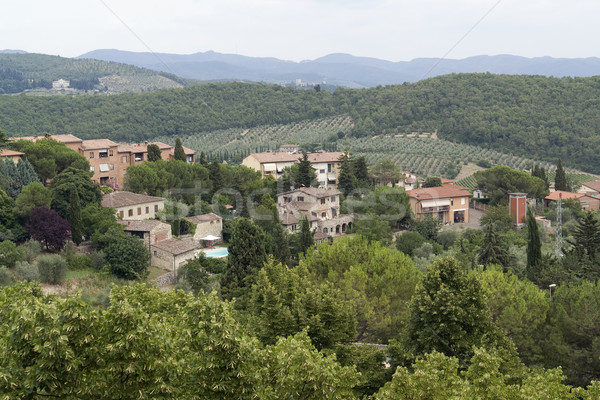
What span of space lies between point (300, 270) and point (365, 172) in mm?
23746

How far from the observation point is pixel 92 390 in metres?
7.87

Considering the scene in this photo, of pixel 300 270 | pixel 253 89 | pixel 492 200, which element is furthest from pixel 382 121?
pixel 300 270

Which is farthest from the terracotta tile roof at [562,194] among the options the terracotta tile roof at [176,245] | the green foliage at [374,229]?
the terracotta tile roof at [176,245]

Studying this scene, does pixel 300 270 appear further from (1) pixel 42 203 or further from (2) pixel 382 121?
(2) pixel 382 121

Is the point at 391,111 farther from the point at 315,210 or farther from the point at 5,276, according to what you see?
the point at 5,276

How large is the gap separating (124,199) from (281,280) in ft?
55.2

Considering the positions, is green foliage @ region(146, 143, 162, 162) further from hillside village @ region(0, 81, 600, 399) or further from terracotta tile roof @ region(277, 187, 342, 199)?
terracotta tile roof @ region(277, 187, 342, 199)

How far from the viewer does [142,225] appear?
2980 centimetres

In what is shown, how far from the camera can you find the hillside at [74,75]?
146250 mm

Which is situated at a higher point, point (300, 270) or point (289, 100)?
point (289, 100)

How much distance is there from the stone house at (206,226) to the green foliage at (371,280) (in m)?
10.5

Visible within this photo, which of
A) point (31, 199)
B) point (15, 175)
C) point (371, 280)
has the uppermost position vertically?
point (15, 175)

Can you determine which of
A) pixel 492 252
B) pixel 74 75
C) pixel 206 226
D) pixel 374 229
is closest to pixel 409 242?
pixel 374 229

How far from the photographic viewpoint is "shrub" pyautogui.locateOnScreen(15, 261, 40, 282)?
23.9 metres
